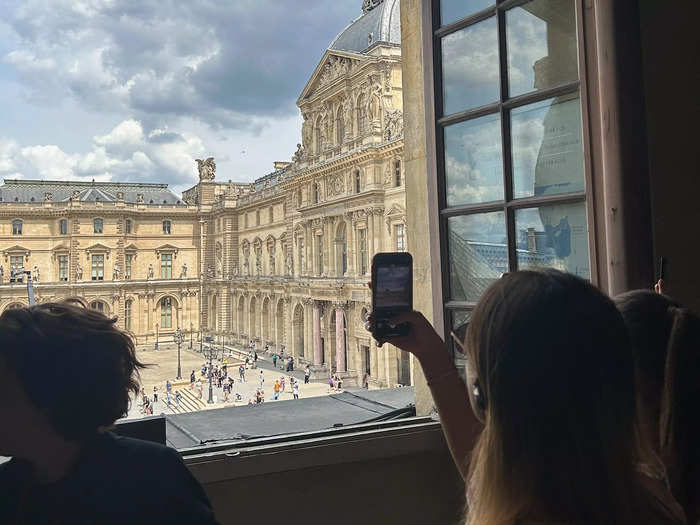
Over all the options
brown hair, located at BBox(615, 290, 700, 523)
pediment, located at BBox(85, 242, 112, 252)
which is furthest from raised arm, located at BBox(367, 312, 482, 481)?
pediment, located at BBox(85, 242, 112, 252)

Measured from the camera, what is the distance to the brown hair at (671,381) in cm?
105

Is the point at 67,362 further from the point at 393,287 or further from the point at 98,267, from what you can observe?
the point at 98,267

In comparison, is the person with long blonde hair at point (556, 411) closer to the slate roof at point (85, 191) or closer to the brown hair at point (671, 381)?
the brown hair at point (671, 381)

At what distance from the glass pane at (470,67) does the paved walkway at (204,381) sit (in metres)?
18.8

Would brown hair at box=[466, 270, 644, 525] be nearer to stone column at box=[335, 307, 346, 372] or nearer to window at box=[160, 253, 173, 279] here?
stone column at box=[335, 307, 346, 372]

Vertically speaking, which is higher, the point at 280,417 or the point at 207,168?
the point at 207,168

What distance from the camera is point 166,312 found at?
41.2 metres

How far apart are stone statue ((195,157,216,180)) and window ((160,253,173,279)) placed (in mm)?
6000

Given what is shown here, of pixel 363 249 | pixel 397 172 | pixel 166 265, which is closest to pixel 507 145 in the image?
pixel 397 172

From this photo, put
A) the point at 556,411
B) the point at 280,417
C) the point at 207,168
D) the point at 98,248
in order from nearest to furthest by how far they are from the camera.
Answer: the point at 556,411 → the point at 280,417 → the point at 98,248 → the point at 207,168

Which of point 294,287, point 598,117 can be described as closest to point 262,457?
point 598,117

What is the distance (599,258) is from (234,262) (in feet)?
126

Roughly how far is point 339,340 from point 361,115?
30.5 feet

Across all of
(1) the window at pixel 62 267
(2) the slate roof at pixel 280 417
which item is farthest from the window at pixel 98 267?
(2) the slate roof at pixel 280 417
